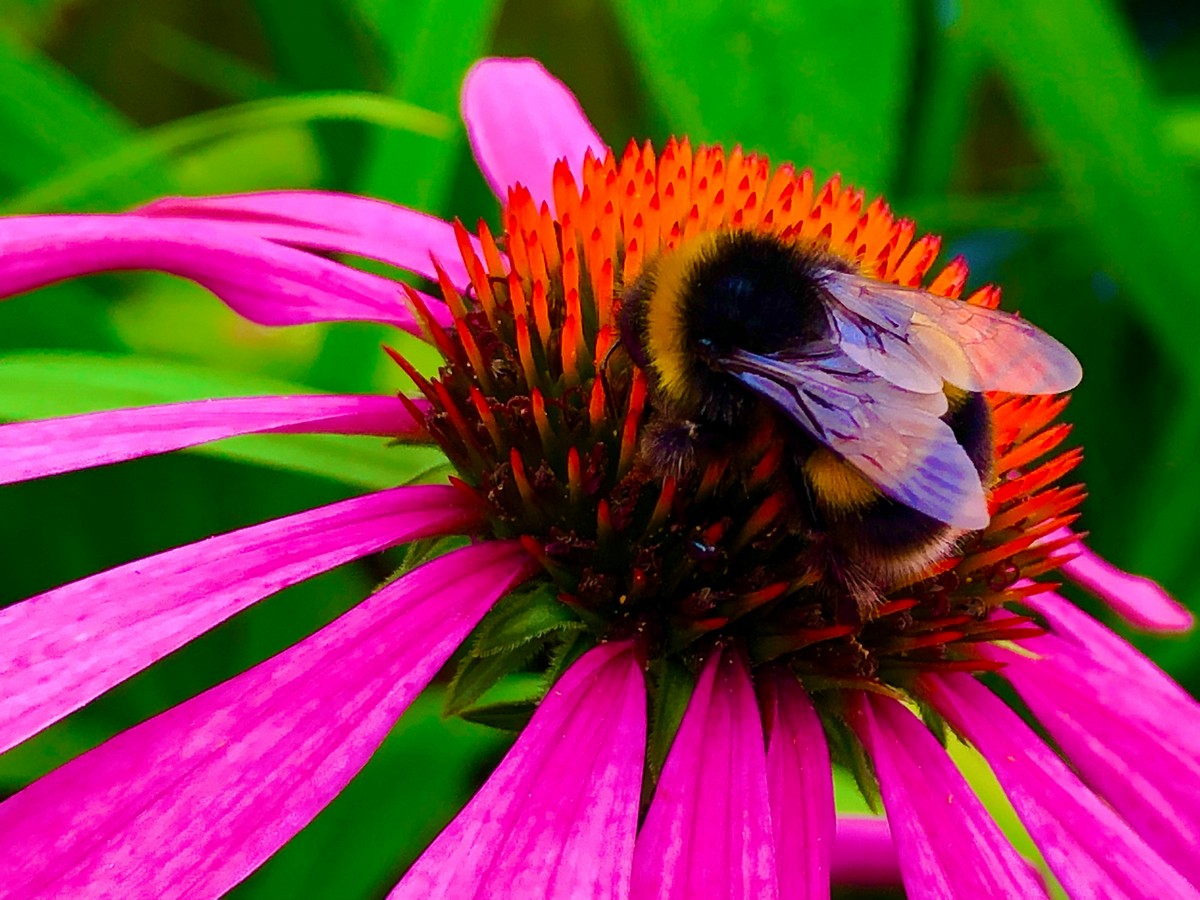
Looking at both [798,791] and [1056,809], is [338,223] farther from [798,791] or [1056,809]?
[1056,809]

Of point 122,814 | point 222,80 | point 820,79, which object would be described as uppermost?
point 222,80

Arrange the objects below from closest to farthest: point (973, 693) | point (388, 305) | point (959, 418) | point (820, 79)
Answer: point (959, 418)
point (973, 693)
point (388, 305)
point (820, 79)

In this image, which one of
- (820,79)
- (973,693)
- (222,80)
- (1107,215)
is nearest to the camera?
(973,693)

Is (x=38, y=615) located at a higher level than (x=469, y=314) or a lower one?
lower

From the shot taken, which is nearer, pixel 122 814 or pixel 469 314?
pixel 122 814

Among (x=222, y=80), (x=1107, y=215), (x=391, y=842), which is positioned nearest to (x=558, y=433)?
(x=391, y=842)

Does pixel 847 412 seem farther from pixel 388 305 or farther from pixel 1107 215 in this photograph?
pixel 1107 215

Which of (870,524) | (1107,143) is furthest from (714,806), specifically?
(1107,143)
